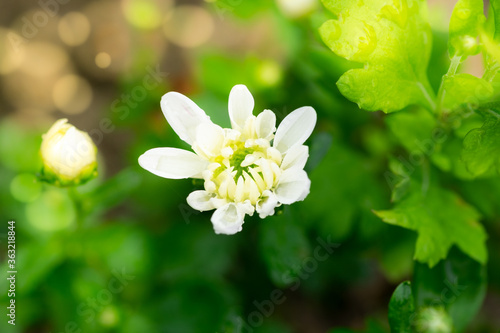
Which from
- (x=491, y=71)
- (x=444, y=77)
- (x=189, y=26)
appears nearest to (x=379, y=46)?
(x=444, y=77)

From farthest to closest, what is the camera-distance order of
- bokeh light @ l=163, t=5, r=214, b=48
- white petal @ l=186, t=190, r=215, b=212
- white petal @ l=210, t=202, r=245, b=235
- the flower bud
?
bokeh light @ l=163, t=5, r=214, b=48
the flower bud
white petal @ l=186, t=190, r=215, b=212
white petal @ l=210, t=202, r=245, b=235

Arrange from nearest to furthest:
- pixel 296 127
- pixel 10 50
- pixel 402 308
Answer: pixel 296 127 → pixel 402 308 → pixel 10 50

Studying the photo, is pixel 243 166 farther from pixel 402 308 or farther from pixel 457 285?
pixel 457 285

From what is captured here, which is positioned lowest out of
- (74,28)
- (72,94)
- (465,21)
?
(72,94)

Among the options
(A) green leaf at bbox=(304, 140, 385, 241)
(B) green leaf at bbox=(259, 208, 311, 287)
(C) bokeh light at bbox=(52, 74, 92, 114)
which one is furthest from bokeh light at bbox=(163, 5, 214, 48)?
(B) green leaf at bbox=(259, 208, 311, 287)

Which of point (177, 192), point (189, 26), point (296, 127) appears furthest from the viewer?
point (189, 26)

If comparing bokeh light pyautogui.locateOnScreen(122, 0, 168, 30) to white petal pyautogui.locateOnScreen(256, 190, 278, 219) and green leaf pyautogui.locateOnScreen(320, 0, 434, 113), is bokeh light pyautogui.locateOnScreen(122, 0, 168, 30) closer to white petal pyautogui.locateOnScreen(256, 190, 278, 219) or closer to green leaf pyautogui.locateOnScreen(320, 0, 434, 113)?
green leaf pyautogui.locateOnScreen(320, 0, 434, 113)
